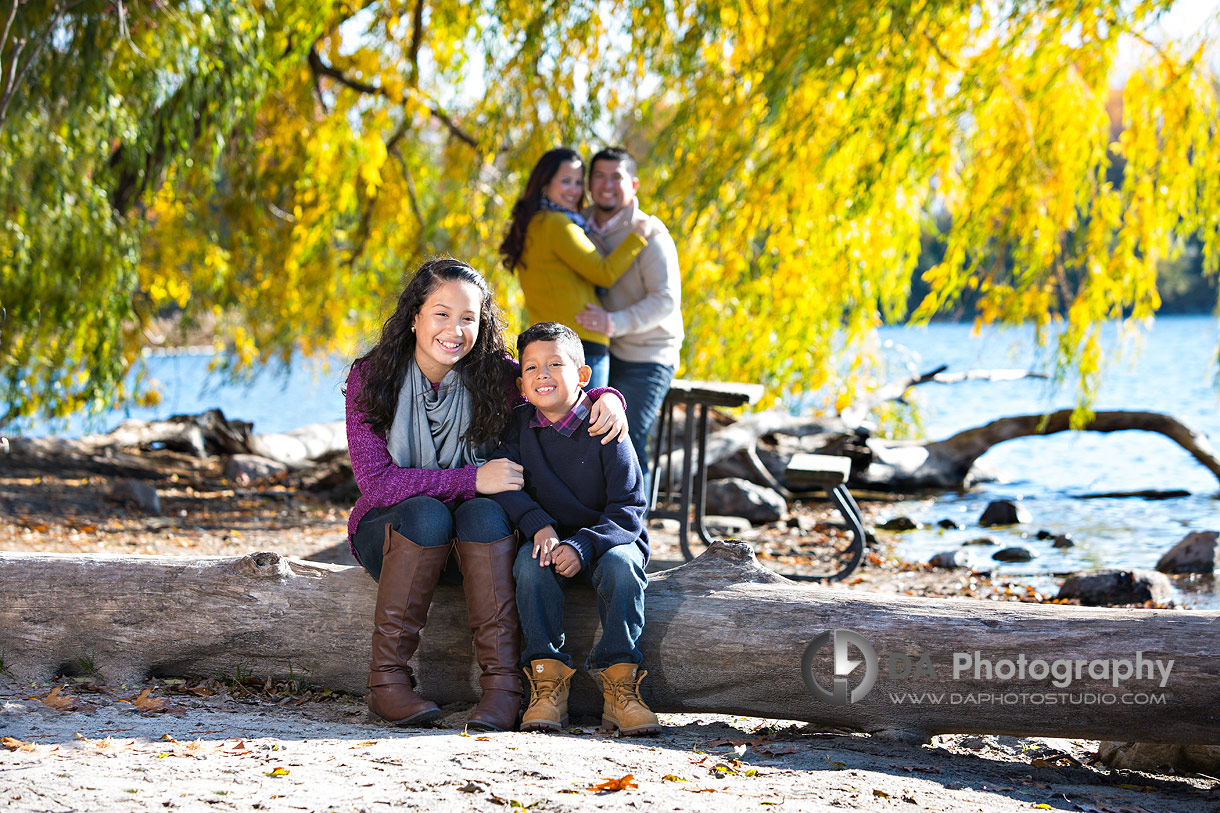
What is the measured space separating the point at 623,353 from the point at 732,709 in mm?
1745

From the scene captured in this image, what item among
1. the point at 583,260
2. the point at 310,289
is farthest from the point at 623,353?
the point at 310,289

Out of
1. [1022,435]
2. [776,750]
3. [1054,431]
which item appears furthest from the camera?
[1022,435]

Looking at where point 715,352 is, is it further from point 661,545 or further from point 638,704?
point 638,704

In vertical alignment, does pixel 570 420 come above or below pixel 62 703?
above

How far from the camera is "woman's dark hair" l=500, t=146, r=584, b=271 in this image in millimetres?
4340

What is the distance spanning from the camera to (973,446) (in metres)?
9.97

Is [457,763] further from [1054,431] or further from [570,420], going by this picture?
[1054,431]

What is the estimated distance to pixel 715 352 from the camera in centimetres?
752

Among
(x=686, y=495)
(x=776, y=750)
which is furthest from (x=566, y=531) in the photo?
(x=686, y=495)

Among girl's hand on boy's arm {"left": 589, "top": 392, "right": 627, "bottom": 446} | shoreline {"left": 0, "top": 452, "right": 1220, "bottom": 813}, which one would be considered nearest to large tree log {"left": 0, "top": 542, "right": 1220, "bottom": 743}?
shoreline {"left": 0, "top": 452, "right": 1220, "bottom": 813}

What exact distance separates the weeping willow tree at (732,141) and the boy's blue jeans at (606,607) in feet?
9.08

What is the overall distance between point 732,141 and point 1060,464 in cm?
733

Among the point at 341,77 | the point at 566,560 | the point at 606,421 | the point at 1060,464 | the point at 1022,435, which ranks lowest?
the point at 1060,464

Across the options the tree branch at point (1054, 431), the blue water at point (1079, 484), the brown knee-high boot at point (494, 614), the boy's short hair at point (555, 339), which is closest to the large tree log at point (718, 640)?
the brown knee-high boot at point (494, 614)
